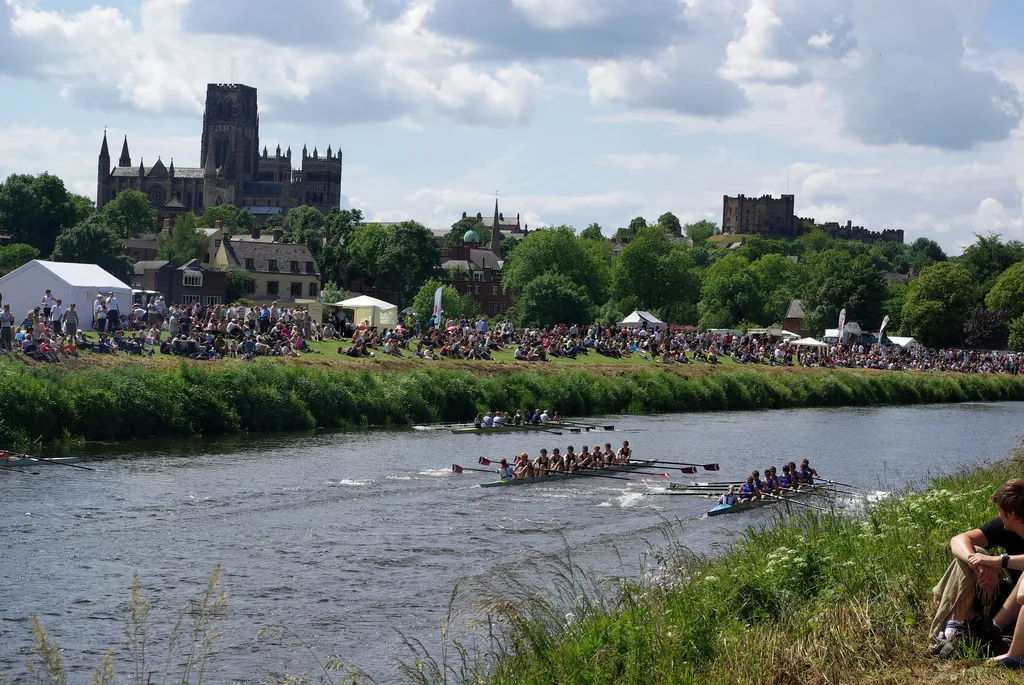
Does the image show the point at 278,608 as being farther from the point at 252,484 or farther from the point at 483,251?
the point at 483,251

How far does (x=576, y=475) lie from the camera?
110 ft

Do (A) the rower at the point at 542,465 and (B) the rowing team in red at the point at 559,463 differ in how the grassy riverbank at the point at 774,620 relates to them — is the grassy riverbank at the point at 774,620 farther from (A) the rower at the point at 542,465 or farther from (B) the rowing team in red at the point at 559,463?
(A) the rower at the point at 542,465

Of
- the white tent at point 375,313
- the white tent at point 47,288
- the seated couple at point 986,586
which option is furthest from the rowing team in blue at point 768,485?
the white tent at point 375,313

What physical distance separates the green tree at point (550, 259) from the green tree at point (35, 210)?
4253 cm

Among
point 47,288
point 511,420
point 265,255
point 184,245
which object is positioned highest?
point 184,245

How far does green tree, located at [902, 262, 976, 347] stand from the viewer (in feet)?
352

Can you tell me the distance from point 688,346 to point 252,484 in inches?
1747

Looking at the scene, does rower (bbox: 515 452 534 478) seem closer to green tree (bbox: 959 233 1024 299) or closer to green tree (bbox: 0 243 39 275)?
green tree (bbox: 0 243 39 275)

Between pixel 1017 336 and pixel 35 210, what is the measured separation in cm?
8686

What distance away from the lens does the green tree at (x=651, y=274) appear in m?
119

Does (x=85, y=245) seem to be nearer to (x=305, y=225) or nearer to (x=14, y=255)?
(x=14, y=255)

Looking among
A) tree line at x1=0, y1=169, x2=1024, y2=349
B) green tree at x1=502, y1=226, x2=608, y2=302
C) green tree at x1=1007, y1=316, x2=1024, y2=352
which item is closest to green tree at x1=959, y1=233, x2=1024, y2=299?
tree line at x1=0, y1=169, x2=1024, y2=349

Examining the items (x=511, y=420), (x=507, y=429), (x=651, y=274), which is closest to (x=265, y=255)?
(x=651, y=274)

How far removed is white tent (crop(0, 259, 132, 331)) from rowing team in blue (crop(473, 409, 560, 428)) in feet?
49.8
